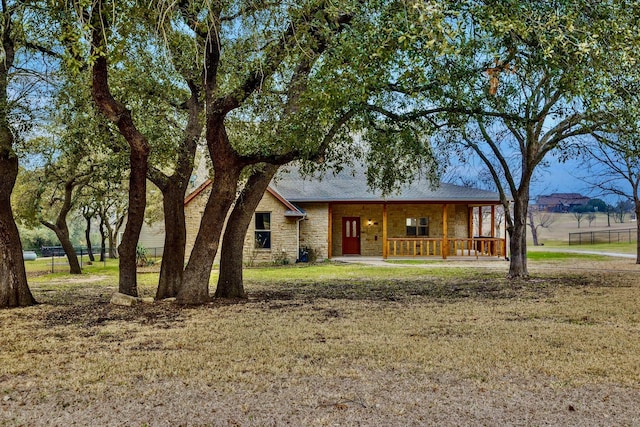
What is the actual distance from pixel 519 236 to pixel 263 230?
1177 centimetres

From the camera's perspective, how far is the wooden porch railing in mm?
24500

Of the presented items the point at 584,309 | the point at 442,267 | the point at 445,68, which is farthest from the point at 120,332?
the point at 442,267

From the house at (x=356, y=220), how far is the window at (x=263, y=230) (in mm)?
45

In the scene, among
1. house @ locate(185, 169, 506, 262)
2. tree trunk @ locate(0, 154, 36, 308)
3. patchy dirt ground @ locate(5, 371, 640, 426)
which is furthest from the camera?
house @ locate(185, 169, 506, 262)

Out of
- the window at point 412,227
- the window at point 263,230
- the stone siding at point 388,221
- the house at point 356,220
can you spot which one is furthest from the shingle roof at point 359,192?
the window at point 412,227

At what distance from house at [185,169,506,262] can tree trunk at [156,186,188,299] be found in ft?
34.7

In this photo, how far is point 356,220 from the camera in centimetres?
2611

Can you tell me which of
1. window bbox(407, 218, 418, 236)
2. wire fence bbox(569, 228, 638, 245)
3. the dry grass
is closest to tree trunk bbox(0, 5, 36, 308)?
the dry grass

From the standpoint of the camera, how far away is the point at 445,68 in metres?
9.05

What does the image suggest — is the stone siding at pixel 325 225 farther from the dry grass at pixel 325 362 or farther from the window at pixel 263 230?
the dry grass at pixel 325 362

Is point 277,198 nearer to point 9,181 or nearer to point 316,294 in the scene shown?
point 316,294

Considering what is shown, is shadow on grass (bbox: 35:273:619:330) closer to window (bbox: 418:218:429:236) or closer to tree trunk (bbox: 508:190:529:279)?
tree trunk (bbox: 508:190:529:279)

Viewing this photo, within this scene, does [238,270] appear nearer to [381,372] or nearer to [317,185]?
[381,372]

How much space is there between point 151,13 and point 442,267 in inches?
609
